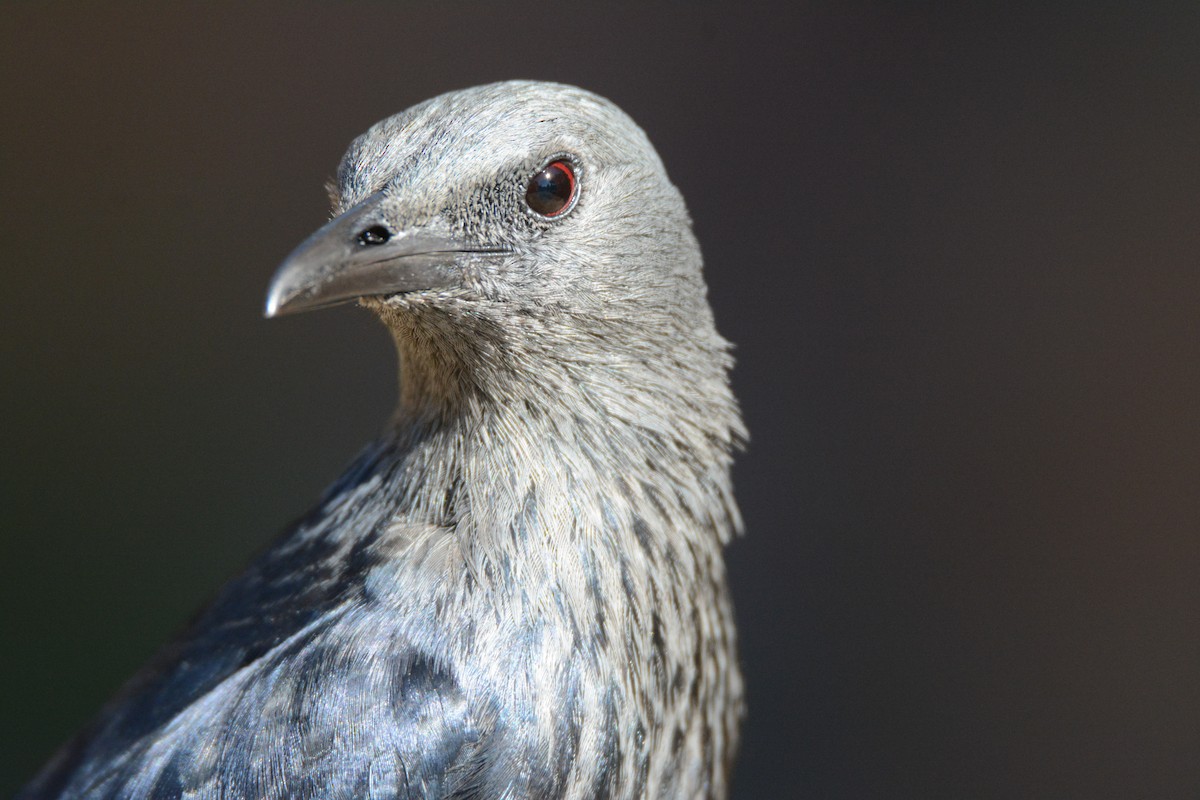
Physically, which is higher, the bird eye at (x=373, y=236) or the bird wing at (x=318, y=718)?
the bird eye at (x=373, y=236)

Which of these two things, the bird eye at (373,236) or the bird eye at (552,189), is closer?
the bird eye at (373,236)

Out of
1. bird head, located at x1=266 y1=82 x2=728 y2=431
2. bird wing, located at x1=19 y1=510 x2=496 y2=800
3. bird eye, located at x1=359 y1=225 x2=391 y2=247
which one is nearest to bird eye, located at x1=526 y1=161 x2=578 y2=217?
bird head, located at x1=266 y1=82 x2=728 y2=431

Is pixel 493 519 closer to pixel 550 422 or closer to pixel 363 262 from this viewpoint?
pixel 550 422

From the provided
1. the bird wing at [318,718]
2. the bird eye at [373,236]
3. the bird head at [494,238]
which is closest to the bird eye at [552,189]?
the bird head at [494,238]

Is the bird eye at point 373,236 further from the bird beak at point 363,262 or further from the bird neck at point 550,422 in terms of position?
the bird neck at point 550,422

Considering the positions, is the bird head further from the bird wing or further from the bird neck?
→ the bird wing

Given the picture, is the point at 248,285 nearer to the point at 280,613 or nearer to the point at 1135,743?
the point at 280,613

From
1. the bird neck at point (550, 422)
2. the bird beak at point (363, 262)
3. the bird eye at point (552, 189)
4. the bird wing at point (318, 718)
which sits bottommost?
the bird wing at point (318, 718)

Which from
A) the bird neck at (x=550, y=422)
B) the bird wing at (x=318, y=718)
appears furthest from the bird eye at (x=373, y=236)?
the bird wing at (x=318, y=718)
